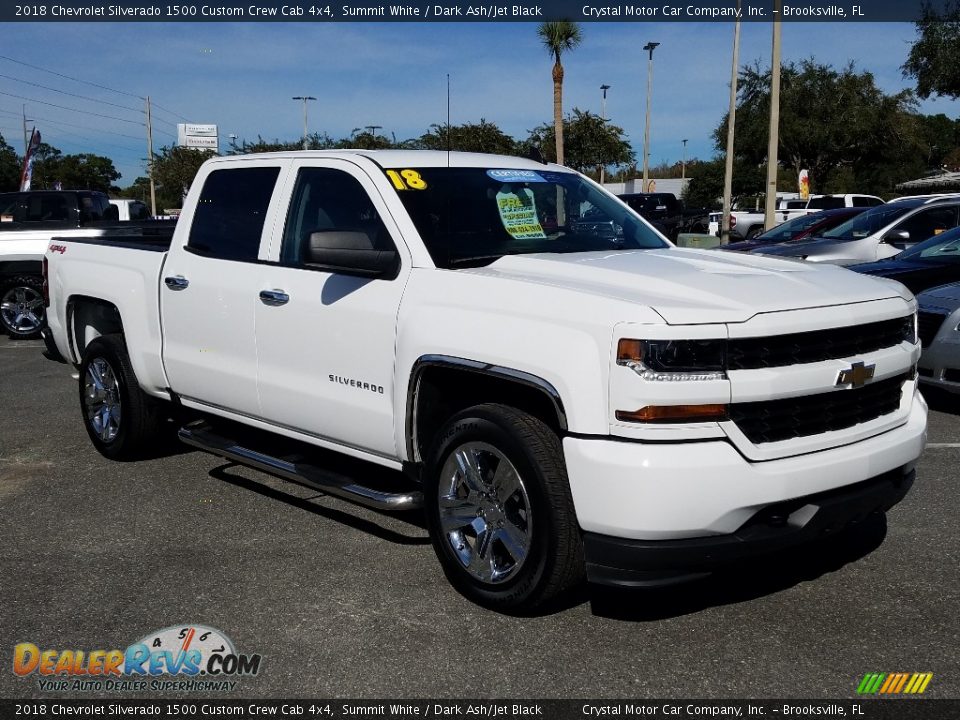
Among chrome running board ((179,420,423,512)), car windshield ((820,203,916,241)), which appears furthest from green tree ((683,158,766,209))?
chrome running board ((179,420,423,512))

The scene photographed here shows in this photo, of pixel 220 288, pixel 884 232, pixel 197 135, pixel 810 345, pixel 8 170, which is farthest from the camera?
pixel 197 135

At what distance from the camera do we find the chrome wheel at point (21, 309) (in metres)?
12.9

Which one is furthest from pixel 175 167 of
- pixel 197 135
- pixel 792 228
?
pixel 792 228

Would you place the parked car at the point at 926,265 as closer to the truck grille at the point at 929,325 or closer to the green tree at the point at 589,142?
the truck grille at the point at 929,325

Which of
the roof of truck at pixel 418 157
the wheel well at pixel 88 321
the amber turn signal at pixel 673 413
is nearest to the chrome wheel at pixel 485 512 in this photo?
the amber turn signal at pixel 673 413

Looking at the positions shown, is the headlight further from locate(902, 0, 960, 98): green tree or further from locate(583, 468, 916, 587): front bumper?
locate(902, 0, 960, 98): green tree

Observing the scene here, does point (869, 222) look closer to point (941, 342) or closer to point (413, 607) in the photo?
point (941, 342)

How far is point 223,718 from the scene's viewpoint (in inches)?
126

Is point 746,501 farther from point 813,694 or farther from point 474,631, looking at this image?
point 474,631

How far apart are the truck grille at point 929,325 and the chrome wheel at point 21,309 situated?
10.8 meters

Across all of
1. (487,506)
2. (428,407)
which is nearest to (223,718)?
(487,506)

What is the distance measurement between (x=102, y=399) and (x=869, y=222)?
12.0 meters

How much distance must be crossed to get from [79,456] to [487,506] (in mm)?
3810

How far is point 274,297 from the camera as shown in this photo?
4.86 m
